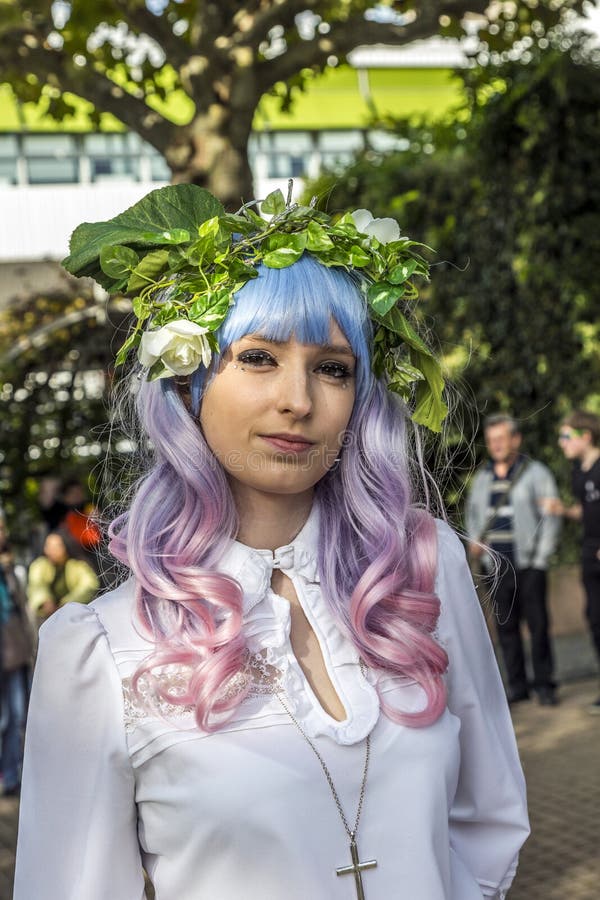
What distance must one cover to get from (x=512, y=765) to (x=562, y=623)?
297 inches

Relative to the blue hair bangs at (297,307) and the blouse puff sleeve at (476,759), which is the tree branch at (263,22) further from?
the blouse puff sleeve at (476,759)

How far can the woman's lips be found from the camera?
184 centimetres

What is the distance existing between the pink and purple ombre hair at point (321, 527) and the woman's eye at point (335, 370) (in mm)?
44

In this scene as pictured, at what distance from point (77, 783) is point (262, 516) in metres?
0.53

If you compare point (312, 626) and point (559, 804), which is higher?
point (312, 626)

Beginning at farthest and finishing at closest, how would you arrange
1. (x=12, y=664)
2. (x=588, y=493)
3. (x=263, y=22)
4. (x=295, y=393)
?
(x=588, y=493)
(x=12, y=664)
(x=263, y=22)
(x=295, y=393)

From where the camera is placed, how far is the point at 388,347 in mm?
2041

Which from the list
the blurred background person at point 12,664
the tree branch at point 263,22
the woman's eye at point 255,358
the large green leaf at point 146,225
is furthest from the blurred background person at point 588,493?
the woman's eye at point 255,358

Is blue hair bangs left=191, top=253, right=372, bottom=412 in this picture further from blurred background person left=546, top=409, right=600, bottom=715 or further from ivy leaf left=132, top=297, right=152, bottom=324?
blurred background person left=546, top=409, right=600, bottom=715

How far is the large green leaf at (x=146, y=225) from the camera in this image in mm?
1953

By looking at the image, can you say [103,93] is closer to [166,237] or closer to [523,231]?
[166,237]

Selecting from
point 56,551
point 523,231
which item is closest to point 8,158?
point 523,231

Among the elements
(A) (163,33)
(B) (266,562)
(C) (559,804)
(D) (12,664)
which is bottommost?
(C) (559,804)

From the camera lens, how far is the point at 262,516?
1.97m
